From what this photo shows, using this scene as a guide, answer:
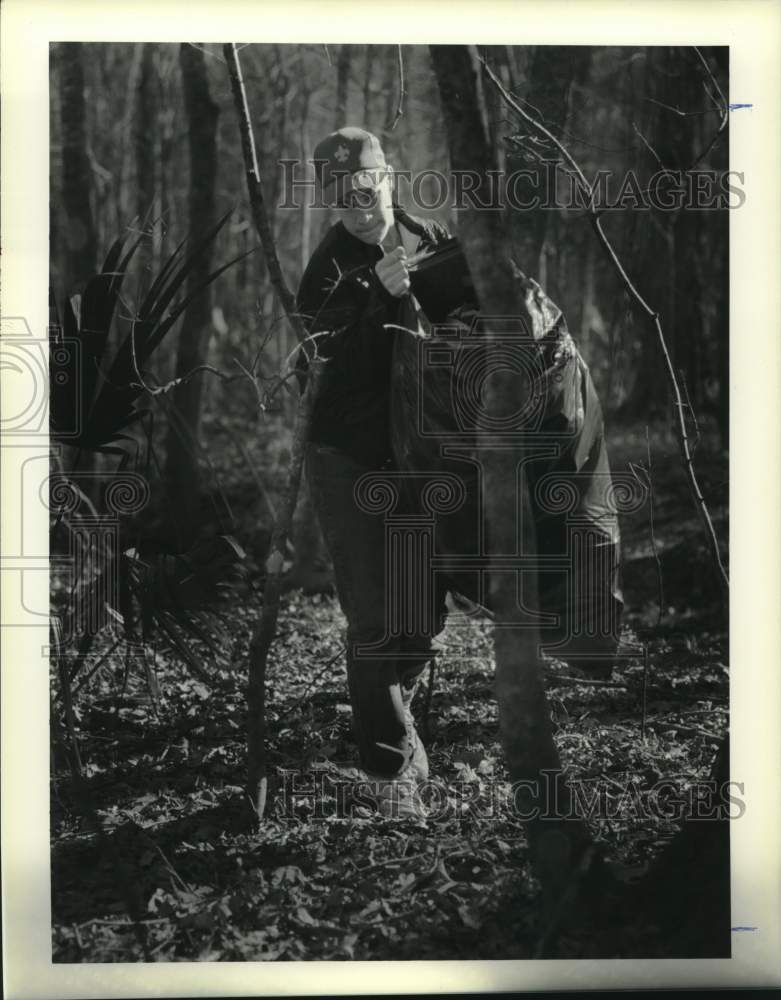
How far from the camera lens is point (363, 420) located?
124 inches

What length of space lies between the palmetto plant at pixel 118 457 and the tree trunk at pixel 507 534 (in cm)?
78

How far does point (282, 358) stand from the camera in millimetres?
3139

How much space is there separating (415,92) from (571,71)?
48 cm

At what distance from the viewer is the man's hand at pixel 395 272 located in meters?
3.11

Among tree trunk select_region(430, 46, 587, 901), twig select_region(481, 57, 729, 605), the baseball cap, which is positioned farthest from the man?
twig select_region(481, 57, 729, 605)

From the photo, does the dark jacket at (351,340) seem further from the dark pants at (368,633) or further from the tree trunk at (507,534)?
the tree trunk at (507,534)

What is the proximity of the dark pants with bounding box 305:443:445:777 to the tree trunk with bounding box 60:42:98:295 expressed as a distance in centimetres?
90

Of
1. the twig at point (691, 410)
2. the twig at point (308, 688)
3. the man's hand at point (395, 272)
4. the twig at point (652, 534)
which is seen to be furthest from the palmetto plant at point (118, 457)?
the twig at point (691, 410)

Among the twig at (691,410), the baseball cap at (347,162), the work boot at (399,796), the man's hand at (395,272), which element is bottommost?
the work boot at (399,796)

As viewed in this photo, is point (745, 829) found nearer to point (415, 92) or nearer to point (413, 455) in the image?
point (413, 455)

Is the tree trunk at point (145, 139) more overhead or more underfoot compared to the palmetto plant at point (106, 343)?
more overhead

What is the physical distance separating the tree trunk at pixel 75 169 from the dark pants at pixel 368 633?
2.94ft

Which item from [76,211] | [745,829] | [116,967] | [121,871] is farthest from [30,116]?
[745,829]

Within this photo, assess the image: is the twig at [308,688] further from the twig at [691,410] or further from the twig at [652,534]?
the twig at [691,410]
